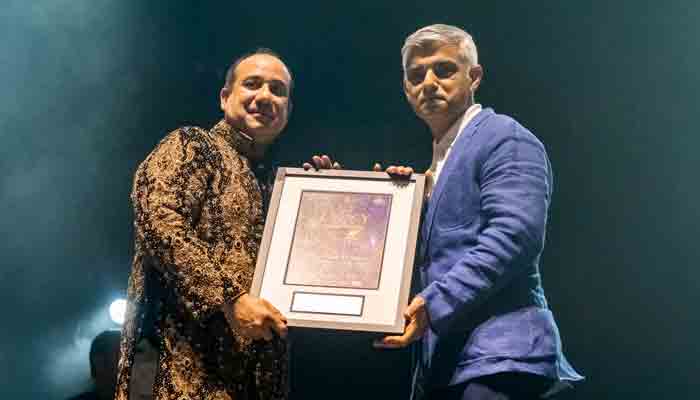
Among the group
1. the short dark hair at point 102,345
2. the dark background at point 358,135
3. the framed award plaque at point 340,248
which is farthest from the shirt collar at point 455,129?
the short dark hair at point 102,345

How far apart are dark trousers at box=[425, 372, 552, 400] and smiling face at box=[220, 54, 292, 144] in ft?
2.69

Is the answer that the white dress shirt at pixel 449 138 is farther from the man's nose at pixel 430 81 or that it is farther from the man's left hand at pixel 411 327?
the man's left hand at pixel 411 327

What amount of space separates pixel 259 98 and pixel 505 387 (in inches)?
36.6

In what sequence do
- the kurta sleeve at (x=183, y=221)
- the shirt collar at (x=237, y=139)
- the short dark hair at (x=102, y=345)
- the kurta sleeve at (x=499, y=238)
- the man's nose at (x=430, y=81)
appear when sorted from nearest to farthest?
the kurta sleeve at (x=499, y=238) → the kurta sleeve at (x=183, y=221) → the man's nose at (x=430, y=81) → the shirt collar at (x=237, y=139) → the short dark hair at (x=102, y=345)

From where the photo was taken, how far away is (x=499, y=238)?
173 centimetres

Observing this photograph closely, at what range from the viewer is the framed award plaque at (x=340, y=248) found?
70.8 inches

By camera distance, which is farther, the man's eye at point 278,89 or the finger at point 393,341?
the man's eye at point 278,89

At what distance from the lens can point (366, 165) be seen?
2.98 metres

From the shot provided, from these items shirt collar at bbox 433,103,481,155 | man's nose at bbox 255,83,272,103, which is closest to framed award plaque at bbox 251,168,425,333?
shirt collar at bbox 433,103,481,155

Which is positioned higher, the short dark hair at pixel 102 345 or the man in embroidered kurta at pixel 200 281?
the man in embroidered kurta at pixel 200 281

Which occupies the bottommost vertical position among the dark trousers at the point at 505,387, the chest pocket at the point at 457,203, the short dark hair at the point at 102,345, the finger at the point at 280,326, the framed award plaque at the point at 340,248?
the short dark hair at the point at 102,345

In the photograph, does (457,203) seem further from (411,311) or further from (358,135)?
(358,135)

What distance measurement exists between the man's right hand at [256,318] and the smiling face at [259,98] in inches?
20.1

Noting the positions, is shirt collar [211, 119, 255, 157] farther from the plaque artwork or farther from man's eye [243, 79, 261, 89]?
the plaque artwork
